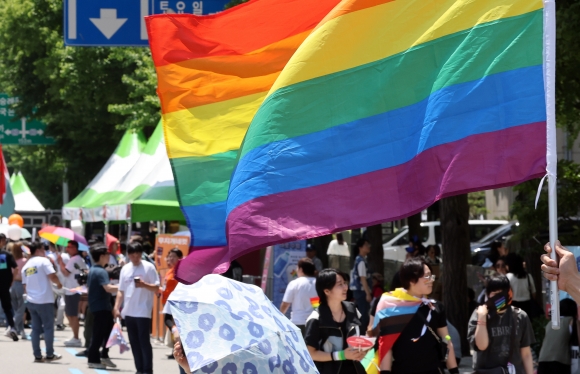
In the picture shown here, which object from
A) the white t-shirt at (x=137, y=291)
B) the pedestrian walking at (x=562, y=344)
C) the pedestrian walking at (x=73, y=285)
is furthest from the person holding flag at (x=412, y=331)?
the pedestrian walking at (x=73, y=285)

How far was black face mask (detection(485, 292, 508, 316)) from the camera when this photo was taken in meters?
8.71

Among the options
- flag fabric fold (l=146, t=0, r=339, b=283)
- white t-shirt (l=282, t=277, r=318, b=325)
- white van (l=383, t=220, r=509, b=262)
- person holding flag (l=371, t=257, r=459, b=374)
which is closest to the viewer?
flag fabric fold (l=146, t=0, r=339, b=283)

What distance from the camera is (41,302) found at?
16.7m

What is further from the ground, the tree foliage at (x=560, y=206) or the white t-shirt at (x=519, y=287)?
the tree foliage at (x=560, y=206)

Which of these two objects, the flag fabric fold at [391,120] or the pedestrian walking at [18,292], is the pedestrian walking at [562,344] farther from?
the pedestrian walking at [18,292]

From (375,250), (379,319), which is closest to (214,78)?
(379,319)

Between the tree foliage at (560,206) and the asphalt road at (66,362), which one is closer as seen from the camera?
the asphalt road at (66,362)

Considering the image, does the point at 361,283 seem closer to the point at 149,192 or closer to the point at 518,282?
the point at 149,192

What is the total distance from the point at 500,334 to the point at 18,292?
49.5ft

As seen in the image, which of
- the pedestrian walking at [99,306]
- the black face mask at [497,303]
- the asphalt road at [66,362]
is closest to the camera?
the black face mask at [497,303]

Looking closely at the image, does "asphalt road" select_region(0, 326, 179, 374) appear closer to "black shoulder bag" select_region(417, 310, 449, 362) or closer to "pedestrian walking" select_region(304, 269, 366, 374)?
"pedestrian walking" select_region(304, 269, 366, 374)

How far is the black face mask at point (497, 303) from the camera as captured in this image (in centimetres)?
871

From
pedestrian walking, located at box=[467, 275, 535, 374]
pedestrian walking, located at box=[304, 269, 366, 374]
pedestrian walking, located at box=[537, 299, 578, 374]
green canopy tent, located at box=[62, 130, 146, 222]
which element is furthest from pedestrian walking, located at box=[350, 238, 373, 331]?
pedestrian walking, located at box=[304, 269, 366, 374]

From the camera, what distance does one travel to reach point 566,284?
4.61 m
